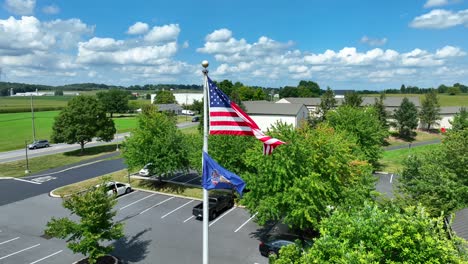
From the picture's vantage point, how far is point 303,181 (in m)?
16.6

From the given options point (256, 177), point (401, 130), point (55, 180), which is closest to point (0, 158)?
point (55, 180)

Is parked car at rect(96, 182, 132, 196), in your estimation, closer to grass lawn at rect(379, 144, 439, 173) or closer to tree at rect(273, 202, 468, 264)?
tree at rect(273, 202, 468, 264)

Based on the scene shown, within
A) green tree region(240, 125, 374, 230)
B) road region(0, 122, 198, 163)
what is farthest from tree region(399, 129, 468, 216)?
road region(0, 122, 198, 163)

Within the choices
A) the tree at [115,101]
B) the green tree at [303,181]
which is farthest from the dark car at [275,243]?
the tree at [115,101]

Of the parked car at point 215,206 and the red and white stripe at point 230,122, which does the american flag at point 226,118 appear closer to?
the red and white stripe at point 230,122

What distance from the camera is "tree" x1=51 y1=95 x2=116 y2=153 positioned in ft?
150

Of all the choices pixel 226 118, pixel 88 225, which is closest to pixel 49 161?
pixel 88 225

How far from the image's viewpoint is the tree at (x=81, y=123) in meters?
45.8

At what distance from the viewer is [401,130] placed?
6225 centimetres

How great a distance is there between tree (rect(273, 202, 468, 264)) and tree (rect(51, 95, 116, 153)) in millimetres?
43947

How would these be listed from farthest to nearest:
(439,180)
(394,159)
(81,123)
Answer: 1. (81,123)
2. (394,159)
3. (439,180)

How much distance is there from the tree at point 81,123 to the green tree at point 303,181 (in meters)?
35.3

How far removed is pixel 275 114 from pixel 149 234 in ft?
162

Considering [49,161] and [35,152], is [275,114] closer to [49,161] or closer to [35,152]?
[49,161]
